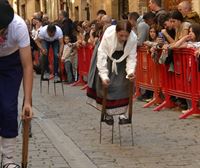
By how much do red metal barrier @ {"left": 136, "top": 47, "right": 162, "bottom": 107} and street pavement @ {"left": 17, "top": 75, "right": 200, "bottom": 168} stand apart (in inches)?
19.6

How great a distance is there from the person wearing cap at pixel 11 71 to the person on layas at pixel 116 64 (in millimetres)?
2073

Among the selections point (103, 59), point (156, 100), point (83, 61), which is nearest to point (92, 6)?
point (83, 61)

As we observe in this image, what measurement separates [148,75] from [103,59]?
178 inches

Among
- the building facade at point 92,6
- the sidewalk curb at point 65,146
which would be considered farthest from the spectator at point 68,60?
the sidewalk curb at point 65,146

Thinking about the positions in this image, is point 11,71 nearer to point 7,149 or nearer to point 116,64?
point 7,149

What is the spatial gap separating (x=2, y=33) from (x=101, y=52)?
8.20 ft

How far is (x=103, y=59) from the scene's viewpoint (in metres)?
8.05

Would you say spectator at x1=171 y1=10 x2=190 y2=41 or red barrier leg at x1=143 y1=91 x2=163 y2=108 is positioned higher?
spectator at x1=171 y1=10 x2=190 y2=41

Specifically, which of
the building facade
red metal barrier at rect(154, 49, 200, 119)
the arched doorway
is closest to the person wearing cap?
red metal barrier at rect(154, 49, 200, 119)

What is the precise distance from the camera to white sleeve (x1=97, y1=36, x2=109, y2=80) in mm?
7984

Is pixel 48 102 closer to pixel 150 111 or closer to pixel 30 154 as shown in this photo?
pixel 150 111

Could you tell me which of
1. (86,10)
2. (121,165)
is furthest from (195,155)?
(86,10)

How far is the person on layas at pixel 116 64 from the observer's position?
8008mm

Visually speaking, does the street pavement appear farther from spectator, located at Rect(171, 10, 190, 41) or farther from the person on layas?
spectator, located at Rect(171, 10, 190, 41)
